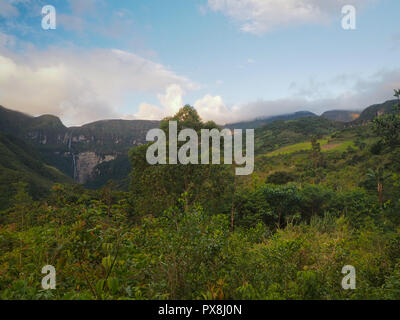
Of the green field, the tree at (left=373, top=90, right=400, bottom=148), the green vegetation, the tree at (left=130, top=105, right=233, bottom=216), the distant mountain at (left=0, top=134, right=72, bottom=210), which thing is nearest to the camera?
the green vegetation

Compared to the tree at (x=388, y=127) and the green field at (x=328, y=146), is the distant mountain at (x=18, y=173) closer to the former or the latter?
the tree at (x=388, y=127)

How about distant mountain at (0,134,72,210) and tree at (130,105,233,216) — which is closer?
tree at (130,105,233,216)

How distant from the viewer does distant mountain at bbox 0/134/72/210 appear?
148ft

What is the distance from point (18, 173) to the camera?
63.2 meters

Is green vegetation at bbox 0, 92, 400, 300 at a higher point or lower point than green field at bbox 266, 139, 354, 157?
lower

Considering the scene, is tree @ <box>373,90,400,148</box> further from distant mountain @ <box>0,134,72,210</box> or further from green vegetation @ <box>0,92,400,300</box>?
distant mountain @ <box>0,134,72,210</box>

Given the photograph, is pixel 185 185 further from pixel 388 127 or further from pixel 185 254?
pixel 388 127

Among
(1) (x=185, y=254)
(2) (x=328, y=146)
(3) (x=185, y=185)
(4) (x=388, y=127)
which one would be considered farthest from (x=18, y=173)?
(4) (x=388, y=127)

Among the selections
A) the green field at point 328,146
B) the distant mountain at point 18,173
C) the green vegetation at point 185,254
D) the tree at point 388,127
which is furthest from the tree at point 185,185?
the green field at point 328,146

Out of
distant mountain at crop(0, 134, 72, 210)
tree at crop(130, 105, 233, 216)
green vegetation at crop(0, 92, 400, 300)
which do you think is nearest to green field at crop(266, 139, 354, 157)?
green vegetation at crop(0, 92, 400, 300)

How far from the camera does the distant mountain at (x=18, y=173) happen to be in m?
45.1

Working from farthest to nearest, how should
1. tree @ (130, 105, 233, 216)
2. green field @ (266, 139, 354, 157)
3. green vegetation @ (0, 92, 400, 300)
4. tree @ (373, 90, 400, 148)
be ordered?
green field @ (266, 139, 354, 157)
tree @ (130, 105, 233, 216)
tree @ (373, 90, 400, 148)
green vegetation @ (0, 92, 400, 300)
